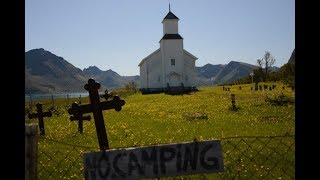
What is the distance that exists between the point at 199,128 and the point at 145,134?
297 cm

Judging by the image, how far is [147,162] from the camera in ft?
13.2

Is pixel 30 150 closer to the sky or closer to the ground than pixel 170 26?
closer to the ground

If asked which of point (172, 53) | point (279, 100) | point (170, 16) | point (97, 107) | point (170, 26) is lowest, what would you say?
point (279, 100)

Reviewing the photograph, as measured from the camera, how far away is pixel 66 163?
10766 mm

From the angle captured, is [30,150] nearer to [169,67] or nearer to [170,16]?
[169,67]

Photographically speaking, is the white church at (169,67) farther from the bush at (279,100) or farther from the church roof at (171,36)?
the bush at (279,100)

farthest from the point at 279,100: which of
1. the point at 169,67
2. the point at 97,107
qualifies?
the point at 169,67

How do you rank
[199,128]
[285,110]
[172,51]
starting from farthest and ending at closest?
[172,51], [285,110], [199,128]

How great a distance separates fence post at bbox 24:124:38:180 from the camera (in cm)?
445

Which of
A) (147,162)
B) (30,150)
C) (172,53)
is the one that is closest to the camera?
(147,162)

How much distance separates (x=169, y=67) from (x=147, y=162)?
74.2 m
